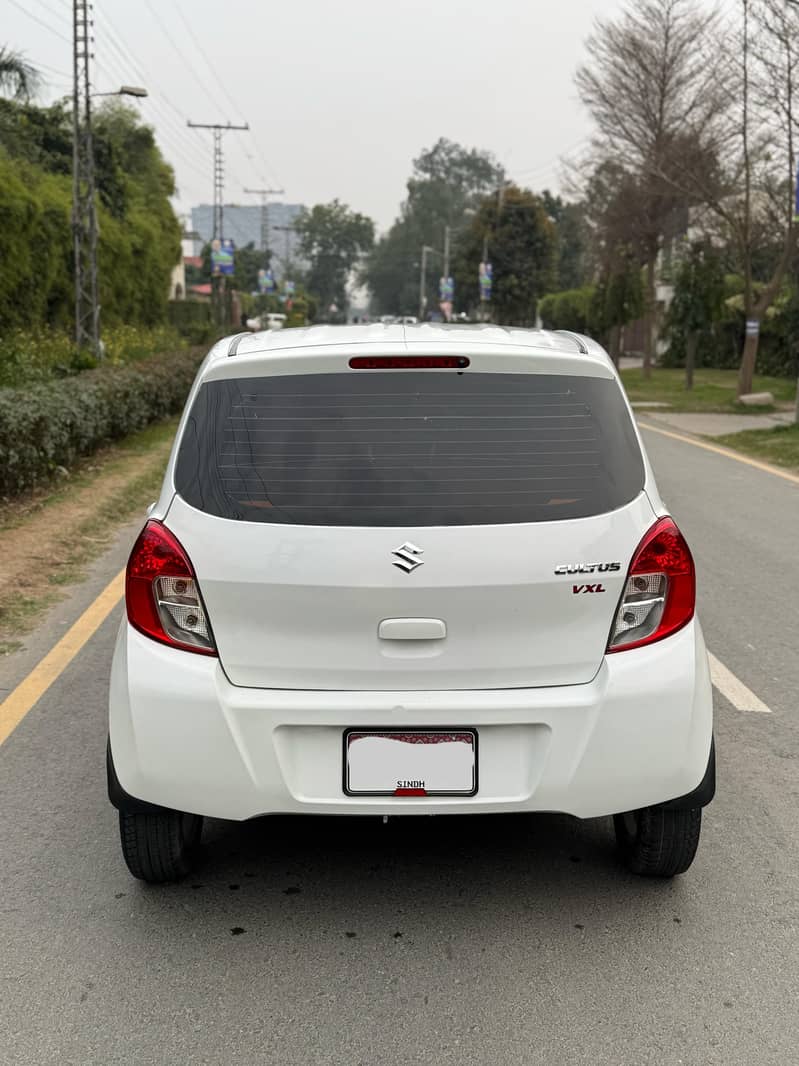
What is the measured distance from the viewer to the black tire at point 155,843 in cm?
354

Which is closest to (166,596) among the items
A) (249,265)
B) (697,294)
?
(697,294)

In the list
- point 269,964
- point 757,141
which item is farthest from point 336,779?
point 757,141

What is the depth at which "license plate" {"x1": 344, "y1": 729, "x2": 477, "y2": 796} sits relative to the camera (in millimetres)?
3242

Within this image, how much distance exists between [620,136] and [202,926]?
36258mm

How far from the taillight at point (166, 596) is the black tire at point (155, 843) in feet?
1.74

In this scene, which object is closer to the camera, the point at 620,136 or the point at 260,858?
the point at 260,858

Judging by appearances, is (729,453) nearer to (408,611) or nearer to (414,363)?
(414,363)

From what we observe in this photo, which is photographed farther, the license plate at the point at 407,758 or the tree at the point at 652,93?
the tree at the point at 652,93

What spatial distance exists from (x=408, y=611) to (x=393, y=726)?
0.31 meters

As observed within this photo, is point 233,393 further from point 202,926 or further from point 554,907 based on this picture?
point 554,907

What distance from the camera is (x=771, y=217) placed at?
1152 inches

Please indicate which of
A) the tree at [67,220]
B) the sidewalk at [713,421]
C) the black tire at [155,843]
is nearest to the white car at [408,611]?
the black tire at [155,843]

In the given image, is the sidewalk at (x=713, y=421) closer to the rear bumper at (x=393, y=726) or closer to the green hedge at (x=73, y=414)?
the green hedge at (x=73, y=414)

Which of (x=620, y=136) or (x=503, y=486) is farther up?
(x=620, y=136)
